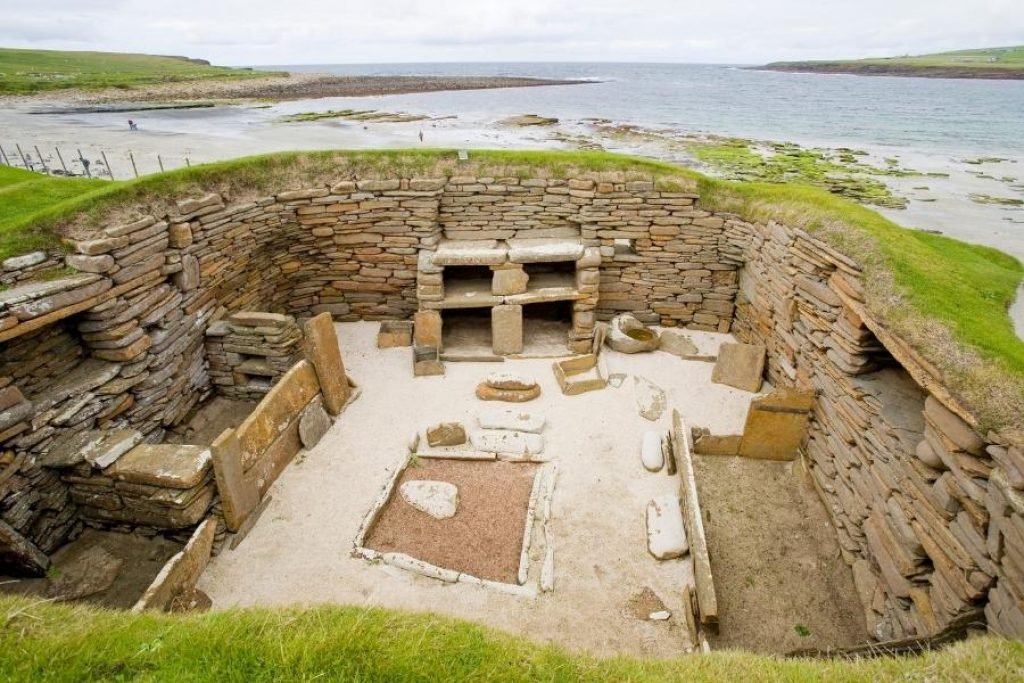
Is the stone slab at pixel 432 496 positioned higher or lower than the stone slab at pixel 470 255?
lower

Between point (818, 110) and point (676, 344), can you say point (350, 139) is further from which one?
point (818, 110)

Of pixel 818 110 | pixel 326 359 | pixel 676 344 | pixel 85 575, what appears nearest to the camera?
pixel 85 575

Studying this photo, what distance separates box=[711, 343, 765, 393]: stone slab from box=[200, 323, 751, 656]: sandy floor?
0.76 feet

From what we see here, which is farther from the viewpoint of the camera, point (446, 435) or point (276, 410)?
point (446, 435)

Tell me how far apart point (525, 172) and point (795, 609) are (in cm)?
850

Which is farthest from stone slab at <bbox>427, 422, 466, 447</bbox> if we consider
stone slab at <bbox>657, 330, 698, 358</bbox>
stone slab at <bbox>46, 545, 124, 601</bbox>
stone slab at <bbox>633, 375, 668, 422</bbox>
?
stone slab at <bbox>657, 330, 698, 358</bbox>

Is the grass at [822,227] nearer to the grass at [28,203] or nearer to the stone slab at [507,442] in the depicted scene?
the grass at [28,203]

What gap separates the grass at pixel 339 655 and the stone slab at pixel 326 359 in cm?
452

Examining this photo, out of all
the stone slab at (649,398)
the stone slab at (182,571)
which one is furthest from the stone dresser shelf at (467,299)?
the stone slab at (182,571)

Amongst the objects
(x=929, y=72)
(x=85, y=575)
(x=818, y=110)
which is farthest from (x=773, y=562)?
(x=929, y=72)

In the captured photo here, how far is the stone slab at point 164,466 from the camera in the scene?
564 centimetres

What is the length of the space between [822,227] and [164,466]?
8982 mm

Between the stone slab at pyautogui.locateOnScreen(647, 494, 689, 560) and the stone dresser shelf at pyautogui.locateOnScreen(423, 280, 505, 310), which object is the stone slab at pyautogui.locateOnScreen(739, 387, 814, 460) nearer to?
the stone slab at pyautogui.locateOnScreen(647, 494, 689, 560)

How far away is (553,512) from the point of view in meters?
6.57
